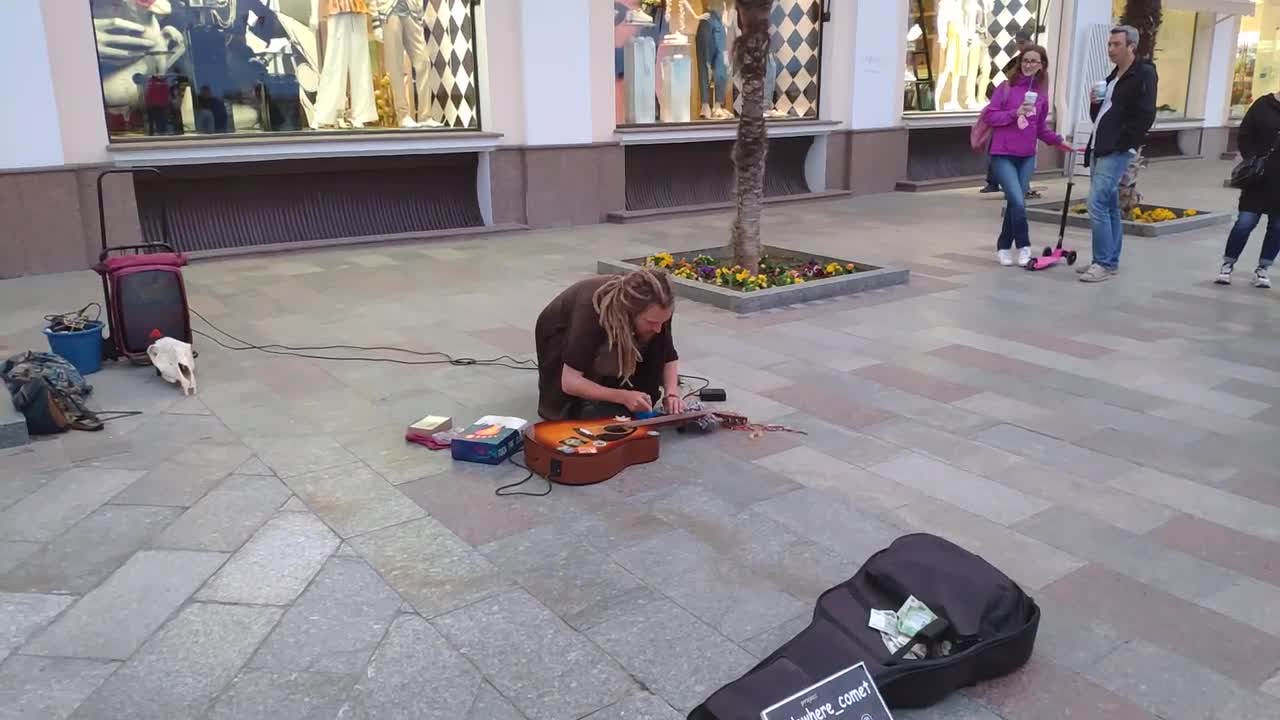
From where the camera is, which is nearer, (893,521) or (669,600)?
(669,600)

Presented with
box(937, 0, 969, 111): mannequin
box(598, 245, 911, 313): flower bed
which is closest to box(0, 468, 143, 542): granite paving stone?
box(598, 245, 911, 313): flower bed

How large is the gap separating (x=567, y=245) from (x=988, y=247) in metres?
4.18

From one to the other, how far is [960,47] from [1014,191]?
28.4 feet

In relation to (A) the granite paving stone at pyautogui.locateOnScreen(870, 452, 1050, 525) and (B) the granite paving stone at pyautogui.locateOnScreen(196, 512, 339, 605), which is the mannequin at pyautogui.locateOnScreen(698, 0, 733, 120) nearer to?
(A) the granite paving stone at pyautogui.locateOnScreen(870, 452, 1050, 525)

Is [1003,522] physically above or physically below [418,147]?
below

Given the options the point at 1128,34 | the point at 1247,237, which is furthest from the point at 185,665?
the point at 1247,237

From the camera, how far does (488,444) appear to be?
14.7 feet

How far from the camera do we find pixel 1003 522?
396cm

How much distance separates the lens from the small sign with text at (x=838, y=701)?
2.38 m

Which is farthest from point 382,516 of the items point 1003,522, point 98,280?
point 98,280

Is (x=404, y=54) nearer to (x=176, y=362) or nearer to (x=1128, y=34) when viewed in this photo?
(x=176, y=362)

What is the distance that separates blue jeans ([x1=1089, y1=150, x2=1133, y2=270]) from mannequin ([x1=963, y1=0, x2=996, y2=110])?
8.92 m

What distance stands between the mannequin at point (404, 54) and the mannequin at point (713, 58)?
12.7 ft

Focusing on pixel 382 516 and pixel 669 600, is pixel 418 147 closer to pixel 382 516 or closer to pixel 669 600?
pixel 382 516
